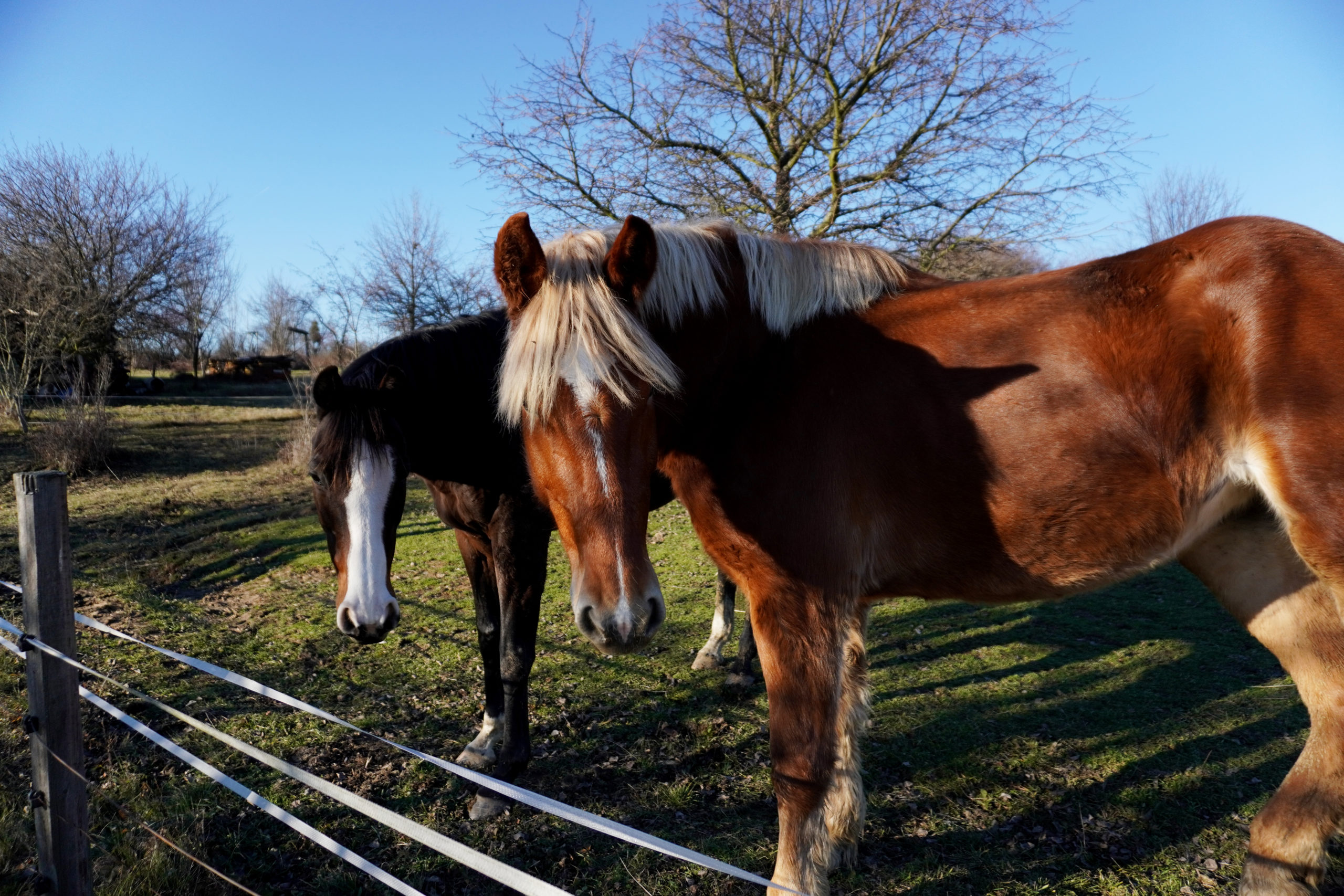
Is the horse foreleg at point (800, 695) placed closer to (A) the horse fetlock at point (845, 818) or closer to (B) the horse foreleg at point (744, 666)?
(A) the horse fetlock at point (845, 818)

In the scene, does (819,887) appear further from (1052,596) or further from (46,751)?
(46,751)

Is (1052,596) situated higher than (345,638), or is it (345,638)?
(1052,596)

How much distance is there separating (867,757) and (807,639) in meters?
1.76

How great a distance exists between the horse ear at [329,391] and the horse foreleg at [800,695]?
1795mm

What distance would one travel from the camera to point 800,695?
227 centimetres

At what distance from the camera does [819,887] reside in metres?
2.39

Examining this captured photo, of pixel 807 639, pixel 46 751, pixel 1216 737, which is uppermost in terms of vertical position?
pixel 807 639

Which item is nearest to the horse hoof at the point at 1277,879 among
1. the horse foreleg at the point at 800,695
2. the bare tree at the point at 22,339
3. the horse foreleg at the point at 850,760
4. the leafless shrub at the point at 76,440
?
the horse foreleg at the point at 850,760

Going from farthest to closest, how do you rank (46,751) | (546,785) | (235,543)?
(235,543)
(546,785)
(46,751)

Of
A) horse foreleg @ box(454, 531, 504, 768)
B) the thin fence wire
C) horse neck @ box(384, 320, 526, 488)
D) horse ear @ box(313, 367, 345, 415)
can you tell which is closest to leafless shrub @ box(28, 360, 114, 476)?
the thin fence wire

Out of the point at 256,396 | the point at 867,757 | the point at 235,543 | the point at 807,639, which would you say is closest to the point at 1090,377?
the point at 807,639

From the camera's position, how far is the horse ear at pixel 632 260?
6.96 feet

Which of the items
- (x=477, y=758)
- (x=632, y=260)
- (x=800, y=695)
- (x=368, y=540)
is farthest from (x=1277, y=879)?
(x=368, y=540)

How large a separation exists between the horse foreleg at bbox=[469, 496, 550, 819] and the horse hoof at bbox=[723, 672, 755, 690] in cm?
143
